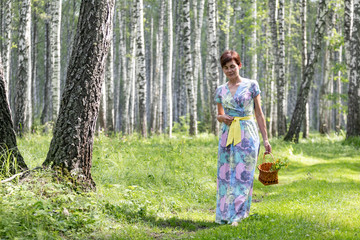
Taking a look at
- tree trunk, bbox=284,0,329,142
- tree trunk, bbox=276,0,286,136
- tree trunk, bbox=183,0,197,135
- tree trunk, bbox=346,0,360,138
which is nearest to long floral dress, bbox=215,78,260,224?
tree trunk, bbox=346,0,360,138

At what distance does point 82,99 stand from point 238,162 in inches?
94.4

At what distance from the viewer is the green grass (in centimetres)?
413

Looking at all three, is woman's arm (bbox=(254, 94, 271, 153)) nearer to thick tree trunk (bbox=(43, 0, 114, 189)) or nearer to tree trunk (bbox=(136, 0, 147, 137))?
thick tree trunk (bbox=(43, 0, 114, 189))

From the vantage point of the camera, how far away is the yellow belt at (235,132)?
16.8 ft

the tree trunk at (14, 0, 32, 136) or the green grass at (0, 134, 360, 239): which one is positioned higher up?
the tree trunk at (14, 0, 32, 136)

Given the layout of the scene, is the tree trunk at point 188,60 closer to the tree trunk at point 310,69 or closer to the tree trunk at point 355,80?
the tree trunk at point 310,69

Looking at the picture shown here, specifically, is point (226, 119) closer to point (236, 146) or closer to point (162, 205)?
point (236, 146)

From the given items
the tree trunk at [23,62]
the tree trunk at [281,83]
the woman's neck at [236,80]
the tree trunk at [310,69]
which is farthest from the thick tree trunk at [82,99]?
the tree trunk at [281,83]

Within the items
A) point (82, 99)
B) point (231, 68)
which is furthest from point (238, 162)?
point (82, 99)

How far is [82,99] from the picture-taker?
17.1ft

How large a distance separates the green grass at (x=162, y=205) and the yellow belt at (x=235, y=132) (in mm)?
1082

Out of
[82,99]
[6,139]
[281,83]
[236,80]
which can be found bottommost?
[6,139]

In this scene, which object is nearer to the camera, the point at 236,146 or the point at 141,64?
the point at 236,146

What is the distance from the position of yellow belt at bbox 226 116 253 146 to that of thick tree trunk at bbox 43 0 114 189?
2011 millimetres
